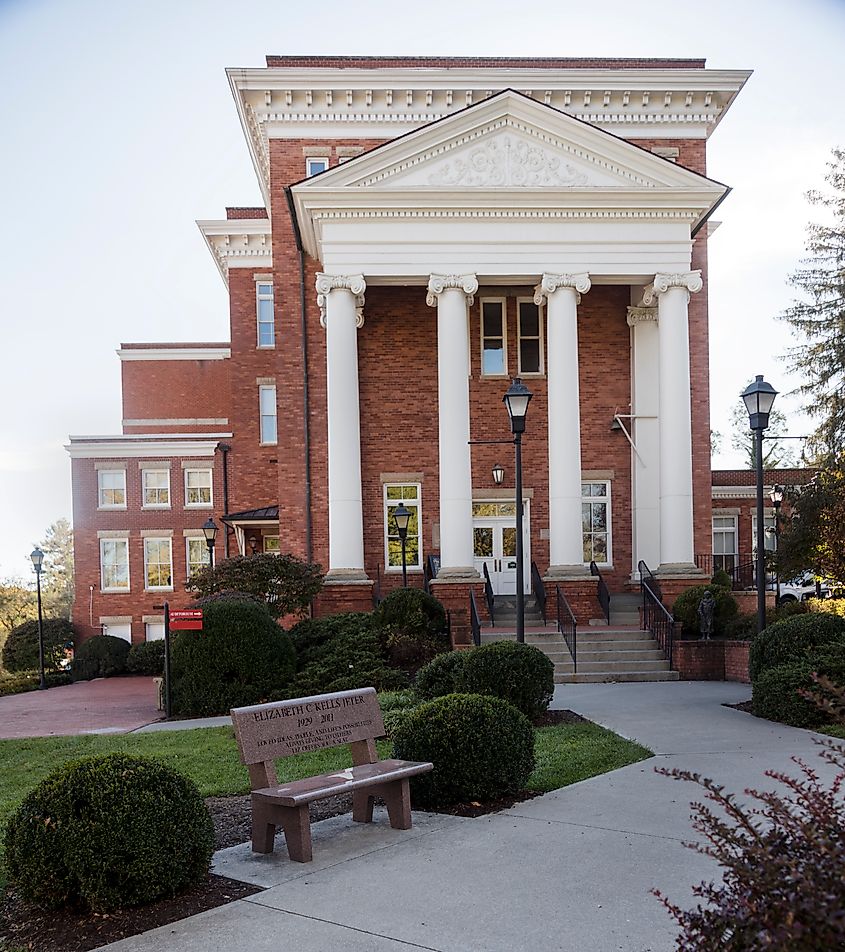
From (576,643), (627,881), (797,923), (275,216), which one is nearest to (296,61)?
(275,216)

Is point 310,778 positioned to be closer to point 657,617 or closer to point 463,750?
point 463,750

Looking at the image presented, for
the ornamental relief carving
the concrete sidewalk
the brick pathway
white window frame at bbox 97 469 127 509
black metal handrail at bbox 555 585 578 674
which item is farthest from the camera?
white window frame at bbox 97 469 127 509

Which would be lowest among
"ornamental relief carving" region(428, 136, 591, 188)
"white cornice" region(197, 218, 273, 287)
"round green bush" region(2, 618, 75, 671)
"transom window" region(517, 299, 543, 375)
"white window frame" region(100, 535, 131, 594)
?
"round green bush" region(2, 618, 75, 671)

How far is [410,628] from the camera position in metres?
19.5

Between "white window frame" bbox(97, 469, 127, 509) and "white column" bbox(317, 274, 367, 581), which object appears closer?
"white column" bbox(317, 274, 367, 581)

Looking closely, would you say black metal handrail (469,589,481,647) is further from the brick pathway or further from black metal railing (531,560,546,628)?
the brick pathway

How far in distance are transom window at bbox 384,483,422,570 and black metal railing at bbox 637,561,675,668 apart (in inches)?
244

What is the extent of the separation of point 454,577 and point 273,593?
4284 millimetres

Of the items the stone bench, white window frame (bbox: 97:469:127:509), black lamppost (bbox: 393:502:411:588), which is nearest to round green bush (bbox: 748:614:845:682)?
the stone bench

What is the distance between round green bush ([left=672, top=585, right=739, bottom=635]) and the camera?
65.9ft

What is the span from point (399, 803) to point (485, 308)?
821 inches

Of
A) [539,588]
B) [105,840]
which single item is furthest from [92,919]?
[539,588]

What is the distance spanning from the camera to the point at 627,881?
239 inches

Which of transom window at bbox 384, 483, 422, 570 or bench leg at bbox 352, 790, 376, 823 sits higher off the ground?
transom window at bbox 384, 483, 422, 570
